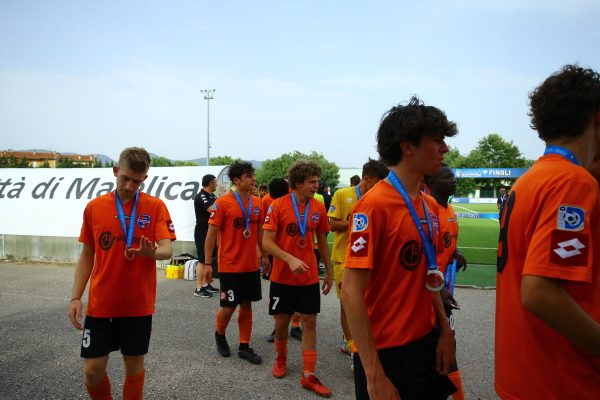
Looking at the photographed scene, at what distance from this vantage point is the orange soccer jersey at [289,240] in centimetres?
484

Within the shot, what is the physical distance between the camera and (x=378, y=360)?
1835 mm

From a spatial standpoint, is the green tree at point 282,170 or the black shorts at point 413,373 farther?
the green tree at point 282,170

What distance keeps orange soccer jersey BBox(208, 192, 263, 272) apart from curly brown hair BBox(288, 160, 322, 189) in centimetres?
102

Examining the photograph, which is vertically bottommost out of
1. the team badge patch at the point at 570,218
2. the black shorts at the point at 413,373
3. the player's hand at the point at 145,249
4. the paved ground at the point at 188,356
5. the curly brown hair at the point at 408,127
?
the paved ground at the point at 188,356

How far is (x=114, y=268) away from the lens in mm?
3293

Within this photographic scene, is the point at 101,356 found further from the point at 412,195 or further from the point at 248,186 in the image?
the point at 248,186

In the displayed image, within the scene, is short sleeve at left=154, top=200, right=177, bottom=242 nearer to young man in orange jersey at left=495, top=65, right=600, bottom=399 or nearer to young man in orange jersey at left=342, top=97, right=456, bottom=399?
young man in orange jersey at left=342, top=97, right=456, bottom=399

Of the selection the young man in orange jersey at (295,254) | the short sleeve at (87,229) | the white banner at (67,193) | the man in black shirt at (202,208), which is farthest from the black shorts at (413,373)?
the white banner at (67,193)

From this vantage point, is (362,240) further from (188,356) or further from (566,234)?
(188,356)

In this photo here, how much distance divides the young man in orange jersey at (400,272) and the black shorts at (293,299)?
8.80 feet

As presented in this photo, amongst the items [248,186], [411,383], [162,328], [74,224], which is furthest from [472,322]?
[74,224]

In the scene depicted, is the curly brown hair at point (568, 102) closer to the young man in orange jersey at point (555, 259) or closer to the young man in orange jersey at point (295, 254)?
the young man in orange jersey at point (555, 259)

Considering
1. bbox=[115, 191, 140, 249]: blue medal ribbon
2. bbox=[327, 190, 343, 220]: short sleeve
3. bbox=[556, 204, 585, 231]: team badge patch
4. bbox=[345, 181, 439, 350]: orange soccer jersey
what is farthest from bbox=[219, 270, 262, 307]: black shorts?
bbox=[556, 204, 585, 231]: team badge patch

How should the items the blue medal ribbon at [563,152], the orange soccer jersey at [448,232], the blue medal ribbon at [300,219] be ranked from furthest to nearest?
the blue medal ribbon at [300,219], the orange soccer jersey at [448,232], the blue medal ribbon at [563,152]
